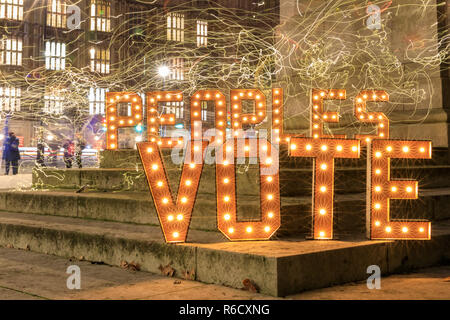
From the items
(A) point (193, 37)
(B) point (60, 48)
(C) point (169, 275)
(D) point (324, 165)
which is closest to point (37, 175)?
(C) point (169, 275)

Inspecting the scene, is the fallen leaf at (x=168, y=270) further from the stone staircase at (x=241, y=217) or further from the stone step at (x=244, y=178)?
the stone step at (x=244, y=178)

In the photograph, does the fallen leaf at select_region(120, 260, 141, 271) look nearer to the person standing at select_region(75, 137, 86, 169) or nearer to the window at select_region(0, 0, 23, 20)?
the person standing at select_region(75, 137, 86, 169)

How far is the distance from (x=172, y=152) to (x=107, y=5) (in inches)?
1795

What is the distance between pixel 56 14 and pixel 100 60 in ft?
18.7

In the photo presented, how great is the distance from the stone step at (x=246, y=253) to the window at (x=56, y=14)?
4512 centimetres

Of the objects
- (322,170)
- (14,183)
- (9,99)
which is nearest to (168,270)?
(322,170)

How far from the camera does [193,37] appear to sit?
2152 inches

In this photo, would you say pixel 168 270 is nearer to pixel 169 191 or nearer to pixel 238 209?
pixel 169 191

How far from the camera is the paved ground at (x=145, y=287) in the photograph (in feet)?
14.1

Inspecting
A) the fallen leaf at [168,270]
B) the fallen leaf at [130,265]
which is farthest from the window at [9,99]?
the fallen leaf at [168,270]

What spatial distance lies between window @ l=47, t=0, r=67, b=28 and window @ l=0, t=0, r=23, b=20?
9.70ft

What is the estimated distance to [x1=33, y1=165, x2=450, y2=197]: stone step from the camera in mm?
6504

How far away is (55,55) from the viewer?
47.2 metres

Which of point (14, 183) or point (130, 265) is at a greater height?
point (14, 183)
